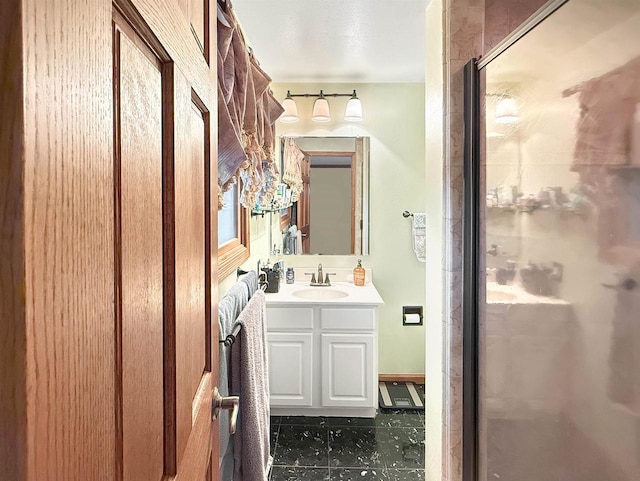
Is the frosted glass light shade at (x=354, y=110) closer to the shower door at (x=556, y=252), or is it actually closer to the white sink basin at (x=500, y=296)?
the shower door at (x=556, y=252)

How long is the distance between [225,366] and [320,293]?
174 cm

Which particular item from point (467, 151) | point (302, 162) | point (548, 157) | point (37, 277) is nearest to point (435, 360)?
point (467, 151)

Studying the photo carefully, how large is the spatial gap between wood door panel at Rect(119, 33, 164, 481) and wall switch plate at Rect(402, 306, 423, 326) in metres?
2.93

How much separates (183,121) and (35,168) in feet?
1.42

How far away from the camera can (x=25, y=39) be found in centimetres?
27

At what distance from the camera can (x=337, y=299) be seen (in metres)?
2.82

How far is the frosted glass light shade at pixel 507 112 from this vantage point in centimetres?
118

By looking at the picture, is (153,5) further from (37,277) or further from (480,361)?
(480,361)

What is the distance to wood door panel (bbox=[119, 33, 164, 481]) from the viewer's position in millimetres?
465

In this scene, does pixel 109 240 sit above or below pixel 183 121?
below

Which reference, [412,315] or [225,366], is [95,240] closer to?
[225,366]

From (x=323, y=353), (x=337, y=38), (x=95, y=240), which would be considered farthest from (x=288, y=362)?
(x=95, y=240)

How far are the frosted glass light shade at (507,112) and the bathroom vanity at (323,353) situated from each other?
1.65 m

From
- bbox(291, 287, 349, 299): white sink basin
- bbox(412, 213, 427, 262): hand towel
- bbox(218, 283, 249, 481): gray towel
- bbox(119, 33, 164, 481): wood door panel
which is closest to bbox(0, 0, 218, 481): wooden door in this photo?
bbox(119, 33, 164, 481): wood door panel
